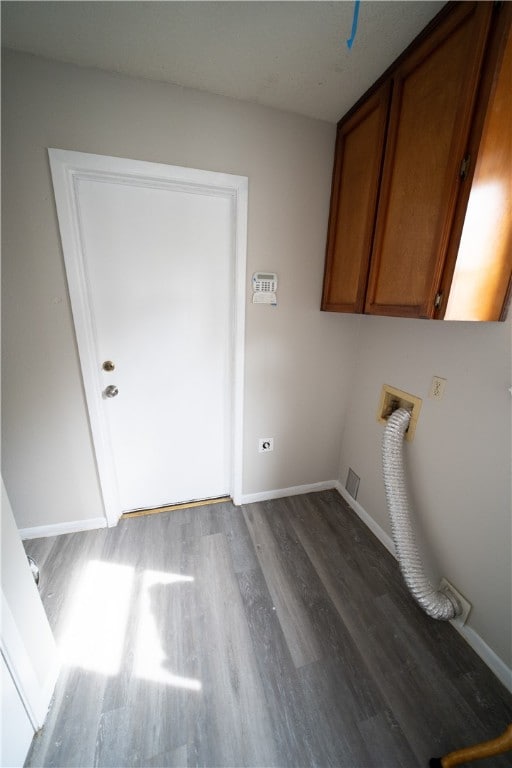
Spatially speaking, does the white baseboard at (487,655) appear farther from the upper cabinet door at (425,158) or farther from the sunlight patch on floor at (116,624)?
the upper cabinet door at (425,158)

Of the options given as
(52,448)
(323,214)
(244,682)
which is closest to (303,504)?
(244,682)

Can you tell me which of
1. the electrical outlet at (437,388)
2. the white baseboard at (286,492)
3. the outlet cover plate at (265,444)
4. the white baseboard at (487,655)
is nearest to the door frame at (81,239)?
the outlet cover plate at (265,444)

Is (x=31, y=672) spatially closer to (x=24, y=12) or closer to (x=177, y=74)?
(x=24, y=12)

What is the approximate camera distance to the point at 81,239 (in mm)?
1289

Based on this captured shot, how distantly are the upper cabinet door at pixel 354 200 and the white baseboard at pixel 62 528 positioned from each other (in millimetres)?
2005

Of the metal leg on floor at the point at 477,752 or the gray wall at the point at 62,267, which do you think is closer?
the metal leg on floor at the point at 477,752

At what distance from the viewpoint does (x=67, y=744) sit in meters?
0.86

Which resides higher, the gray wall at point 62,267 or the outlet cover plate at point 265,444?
A: the gray wall at point 62,267

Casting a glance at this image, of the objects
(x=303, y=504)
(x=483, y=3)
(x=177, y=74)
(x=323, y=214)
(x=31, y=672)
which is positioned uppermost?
(x=177, y=74)

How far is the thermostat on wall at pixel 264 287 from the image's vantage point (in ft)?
4.95

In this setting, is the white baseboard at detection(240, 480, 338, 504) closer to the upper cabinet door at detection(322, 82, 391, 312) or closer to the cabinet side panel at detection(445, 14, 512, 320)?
the upper cabinet door at detection(322, 82, 391, 312)

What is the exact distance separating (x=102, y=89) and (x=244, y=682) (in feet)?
8.34

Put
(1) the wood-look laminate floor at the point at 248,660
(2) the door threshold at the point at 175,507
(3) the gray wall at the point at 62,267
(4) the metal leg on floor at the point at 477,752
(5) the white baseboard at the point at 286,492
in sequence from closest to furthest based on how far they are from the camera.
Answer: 1. (4) the metal leg on floor at the point at 477,752
2. (1) the wood-look laminate floor at the point at 248,660
3. (3) the gray wall at the point at 62,267
4. (2) the door threshold at the point at 175,507
5. (5) the white baseboard at the point at 286,492

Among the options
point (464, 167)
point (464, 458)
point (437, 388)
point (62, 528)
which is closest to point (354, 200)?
Answer: point (464, 167)
